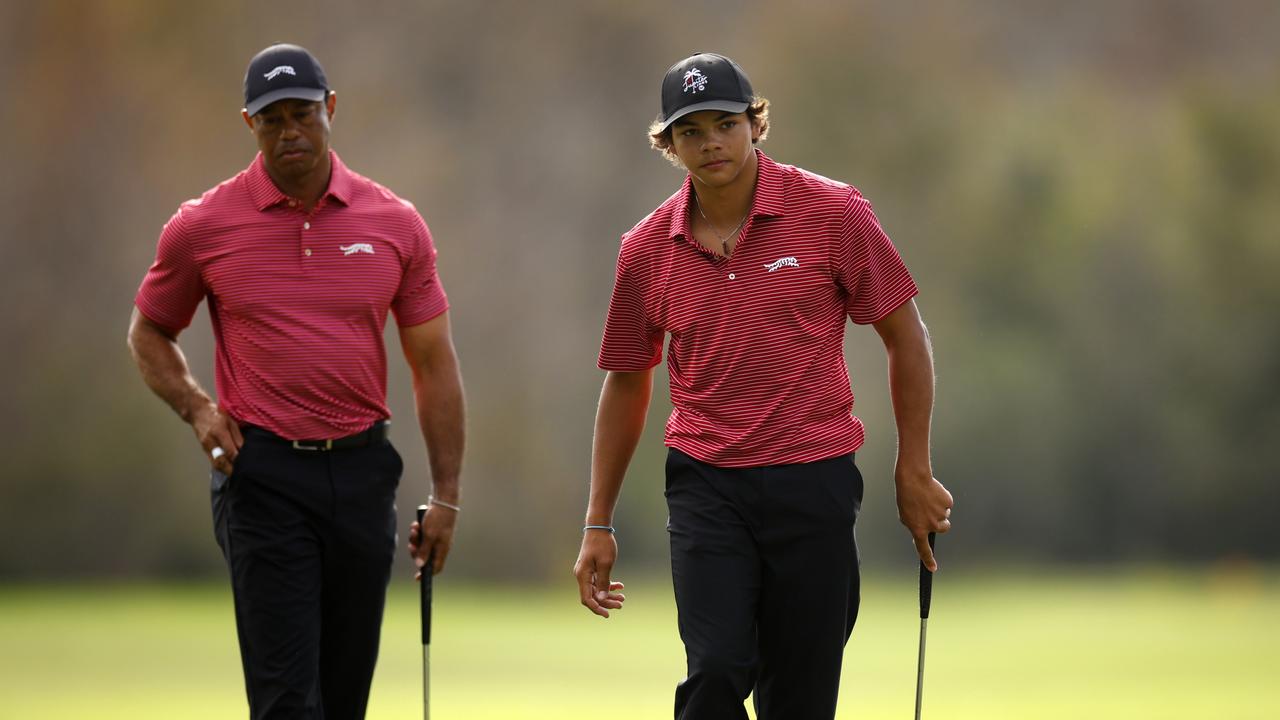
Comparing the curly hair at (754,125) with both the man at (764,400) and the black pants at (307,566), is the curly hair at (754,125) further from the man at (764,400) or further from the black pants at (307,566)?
the black pants at (307,566)

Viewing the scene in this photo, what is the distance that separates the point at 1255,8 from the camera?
17.9m

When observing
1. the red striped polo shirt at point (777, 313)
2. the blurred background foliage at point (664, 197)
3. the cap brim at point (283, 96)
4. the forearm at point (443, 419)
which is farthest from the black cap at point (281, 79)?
the blurred background foliage at point (664, 197)

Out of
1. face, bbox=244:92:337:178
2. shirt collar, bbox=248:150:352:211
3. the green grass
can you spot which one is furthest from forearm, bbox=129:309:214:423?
the green grass

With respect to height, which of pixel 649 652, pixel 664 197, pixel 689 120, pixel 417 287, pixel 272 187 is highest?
pixel 664 197

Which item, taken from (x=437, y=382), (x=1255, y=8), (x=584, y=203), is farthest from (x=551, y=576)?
(x=437, y=382)

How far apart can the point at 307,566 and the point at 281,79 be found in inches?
49.0

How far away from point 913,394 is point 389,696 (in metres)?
5.18

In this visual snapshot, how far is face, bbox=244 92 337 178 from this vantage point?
4.20 metres

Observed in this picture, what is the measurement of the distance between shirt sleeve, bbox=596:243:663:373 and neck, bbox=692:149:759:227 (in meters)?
0.25

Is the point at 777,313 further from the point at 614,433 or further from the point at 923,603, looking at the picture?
the point at 923,603

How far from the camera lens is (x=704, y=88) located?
3658 mm

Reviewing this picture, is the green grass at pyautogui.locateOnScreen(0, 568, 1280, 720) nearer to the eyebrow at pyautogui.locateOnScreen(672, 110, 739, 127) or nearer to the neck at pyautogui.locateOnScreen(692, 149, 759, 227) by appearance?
the neck at pyautogui.locateOnScreen(692, 149, 759, 227)

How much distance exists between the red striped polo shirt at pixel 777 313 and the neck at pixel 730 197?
0.03m

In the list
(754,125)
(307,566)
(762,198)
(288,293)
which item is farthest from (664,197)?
(762,198)
